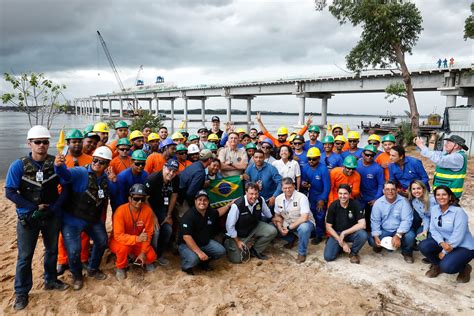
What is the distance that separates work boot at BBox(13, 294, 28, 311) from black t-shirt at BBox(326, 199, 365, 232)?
4743 mm

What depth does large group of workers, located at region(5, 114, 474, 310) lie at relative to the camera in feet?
13.3

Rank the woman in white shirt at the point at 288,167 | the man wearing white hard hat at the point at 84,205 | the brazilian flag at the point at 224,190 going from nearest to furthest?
the man wearing white hard hat at the point at 84,205, the brazilian flag at the point at 224,190, the woman in white shirt at the point at 288,167

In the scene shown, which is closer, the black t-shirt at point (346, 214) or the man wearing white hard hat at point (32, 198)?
the man wearing white hard hat at point (32, 198)

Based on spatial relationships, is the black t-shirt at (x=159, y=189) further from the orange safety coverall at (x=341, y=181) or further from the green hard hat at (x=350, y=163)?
the green hard hat at (x=350, y=163)

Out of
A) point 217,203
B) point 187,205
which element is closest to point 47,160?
point 187,205

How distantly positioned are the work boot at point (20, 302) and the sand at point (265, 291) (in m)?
0.07

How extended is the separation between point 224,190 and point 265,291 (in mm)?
2151

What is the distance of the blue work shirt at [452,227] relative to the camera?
14.6 ft

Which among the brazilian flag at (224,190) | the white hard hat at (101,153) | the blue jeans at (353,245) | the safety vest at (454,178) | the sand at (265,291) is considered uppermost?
the white hard hat at (101,153)

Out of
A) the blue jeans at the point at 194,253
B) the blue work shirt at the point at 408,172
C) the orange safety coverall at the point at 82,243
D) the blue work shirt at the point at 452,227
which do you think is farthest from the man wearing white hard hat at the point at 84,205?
the blue work shirt at the point at 408,172

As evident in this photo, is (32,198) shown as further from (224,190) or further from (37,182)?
(224,190)

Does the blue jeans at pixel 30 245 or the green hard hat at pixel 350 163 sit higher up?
the green hard hat at pixel 350 163

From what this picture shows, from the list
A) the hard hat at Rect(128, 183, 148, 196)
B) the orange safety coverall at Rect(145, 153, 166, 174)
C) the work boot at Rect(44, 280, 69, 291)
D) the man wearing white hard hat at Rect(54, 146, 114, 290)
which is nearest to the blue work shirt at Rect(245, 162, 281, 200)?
the orange safety coverall at Rect(145, 153, 166, 174)

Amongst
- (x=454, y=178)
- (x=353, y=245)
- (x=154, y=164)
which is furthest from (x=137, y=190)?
(x=454, y=178)
